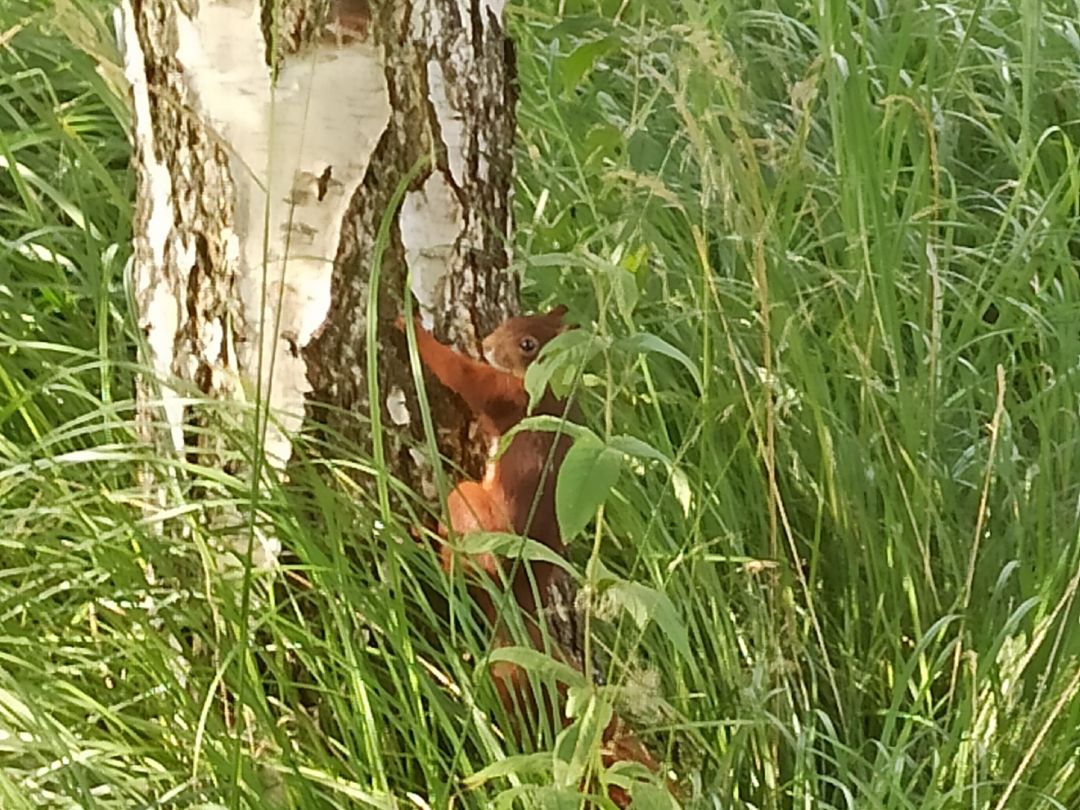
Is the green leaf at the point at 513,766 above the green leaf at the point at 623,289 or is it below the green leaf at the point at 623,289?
Result: below

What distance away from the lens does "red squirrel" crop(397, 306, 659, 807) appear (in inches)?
40.3

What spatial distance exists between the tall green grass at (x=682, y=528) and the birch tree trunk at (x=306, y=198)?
69mm

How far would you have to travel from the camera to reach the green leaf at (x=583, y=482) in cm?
83

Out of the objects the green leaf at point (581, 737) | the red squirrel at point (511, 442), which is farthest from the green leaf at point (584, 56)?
the green leaf at point (581, 737)

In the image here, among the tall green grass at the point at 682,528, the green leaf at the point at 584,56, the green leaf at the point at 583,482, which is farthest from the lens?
the green leaf at the point at 584,56

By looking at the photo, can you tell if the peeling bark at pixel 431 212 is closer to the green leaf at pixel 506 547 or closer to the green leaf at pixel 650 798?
the green leaf at pixel 506 547

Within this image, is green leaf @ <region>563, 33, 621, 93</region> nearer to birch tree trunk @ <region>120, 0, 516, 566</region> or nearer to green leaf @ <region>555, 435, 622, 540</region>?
birch tree trunk @ <region>120, 0, 516, 566</region>

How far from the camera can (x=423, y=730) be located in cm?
97

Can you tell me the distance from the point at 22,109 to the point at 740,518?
1144 mm

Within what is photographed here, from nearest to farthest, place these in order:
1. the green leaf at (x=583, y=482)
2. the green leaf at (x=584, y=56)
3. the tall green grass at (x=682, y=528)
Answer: the green leaf at (x=583, y=482) < the tall green grass at (x=682, y=528) < the green leaf at (x=584, y=56)

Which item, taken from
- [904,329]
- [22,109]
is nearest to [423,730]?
[904,329]

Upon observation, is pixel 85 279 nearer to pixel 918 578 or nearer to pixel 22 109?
pixel 22 109

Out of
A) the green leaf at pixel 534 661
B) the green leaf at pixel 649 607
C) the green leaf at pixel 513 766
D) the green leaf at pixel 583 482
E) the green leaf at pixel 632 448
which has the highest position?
the green leaf at pixel 632 448

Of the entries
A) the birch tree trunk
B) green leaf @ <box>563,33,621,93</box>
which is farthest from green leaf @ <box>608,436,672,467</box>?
green leaf @ <box>563,33,621,93</box>
